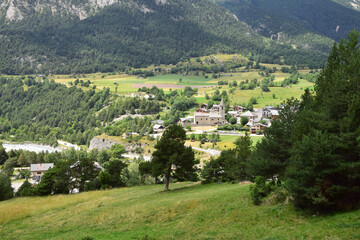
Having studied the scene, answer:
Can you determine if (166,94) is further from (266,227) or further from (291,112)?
(266,227)

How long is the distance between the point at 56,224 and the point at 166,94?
138m

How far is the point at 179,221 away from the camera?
73.7ft

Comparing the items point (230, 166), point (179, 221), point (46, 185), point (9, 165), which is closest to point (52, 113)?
point (9, 165)

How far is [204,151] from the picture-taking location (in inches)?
3383

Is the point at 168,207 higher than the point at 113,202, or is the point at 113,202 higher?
the point at 168,207

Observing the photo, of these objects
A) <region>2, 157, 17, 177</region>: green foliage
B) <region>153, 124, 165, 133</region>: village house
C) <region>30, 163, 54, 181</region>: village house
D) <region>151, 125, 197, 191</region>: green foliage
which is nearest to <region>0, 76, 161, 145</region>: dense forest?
<region>153, 124, 165, 133</region>: village house

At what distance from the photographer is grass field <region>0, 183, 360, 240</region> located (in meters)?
16.7

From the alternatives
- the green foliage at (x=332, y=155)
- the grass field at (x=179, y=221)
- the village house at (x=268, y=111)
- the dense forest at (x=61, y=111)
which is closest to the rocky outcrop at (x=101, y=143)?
the dense forest at (x=61, y=111)

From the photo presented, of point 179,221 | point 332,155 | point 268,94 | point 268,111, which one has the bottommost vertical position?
point 268,111

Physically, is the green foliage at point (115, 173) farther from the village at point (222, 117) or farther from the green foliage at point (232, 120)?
the green foliage at point (232, 120)

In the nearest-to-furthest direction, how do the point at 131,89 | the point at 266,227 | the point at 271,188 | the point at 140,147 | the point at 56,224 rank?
the point at 266,227
the point at 271,188
the point at 56,224
the point at 140,147
the point at 131,89

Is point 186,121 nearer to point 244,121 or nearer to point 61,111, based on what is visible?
point 244,121

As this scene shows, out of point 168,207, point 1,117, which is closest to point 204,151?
point 168,207

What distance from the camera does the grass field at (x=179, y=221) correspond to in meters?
16.7
